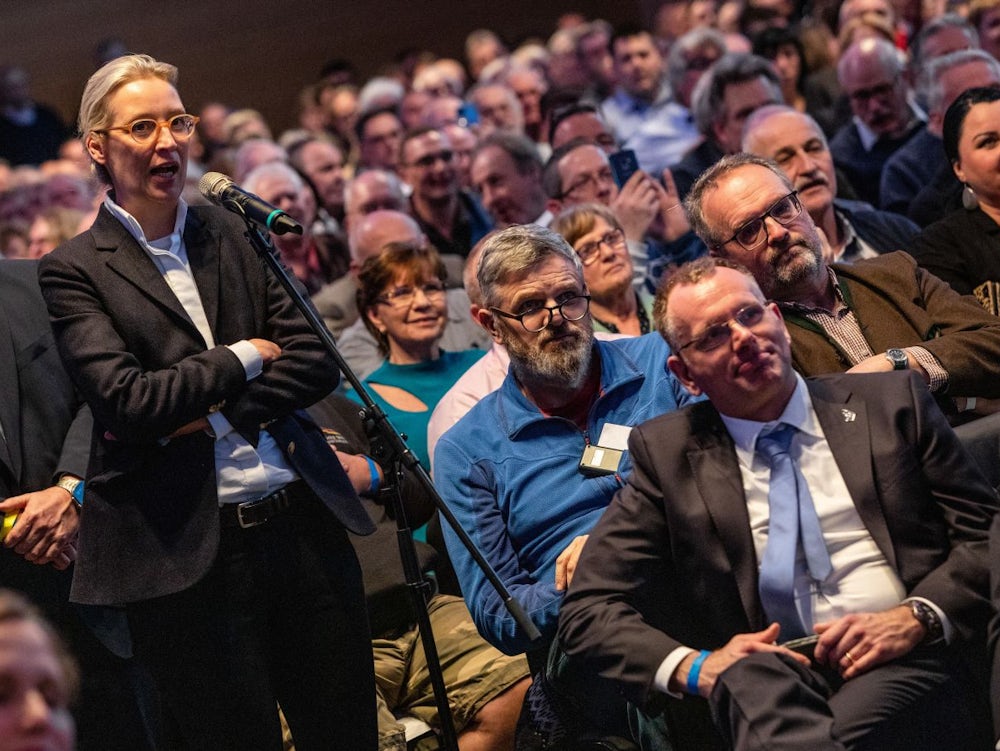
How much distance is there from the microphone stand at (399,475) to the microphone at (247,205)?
1 cm

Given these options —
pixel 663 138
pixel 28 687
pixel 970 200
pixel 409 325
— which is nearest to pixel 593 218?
pixel 409 325

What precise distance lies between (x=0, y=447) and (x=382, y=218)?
1.95 metres

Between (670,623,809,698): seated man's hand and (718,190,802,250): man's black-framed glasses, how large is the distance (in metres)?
1.14

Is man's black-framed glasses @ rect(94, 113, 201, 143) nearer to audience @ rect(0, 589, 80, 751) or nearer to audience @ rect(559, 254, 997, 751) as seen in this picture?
audience @ rect(559, 254, 997, 751)

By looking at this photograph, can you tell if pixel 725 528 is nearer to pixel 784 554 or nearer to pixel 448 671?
pixel 784 554

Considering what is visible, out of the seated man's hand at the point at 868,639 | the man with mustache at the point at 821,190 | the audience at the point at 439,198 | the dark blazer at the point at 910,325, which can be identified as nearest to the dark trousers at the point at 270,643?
the seated man's hand at the point at 868,639

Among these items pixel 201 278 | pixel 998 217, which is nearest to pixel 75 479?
pixel 201 278

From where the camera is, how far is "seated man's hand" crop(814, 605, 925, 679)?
2131mm

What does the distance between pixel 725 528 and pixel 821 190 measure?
1.78 meters

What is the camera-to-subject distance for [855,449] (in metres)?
2.26

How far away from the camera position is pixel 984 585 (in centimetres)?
217

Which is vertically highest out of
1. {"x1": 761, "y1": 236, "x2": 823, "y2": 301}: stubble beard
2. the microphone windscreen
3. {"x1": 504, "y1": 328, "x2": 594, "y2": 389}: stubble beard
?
the microphone windscreen

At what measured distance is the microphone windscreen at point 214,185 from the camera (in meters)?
2.48

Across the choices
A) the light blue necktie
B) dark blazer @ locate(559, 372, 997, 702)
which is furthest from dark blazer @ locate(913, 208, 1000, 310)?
the light blue necktie
